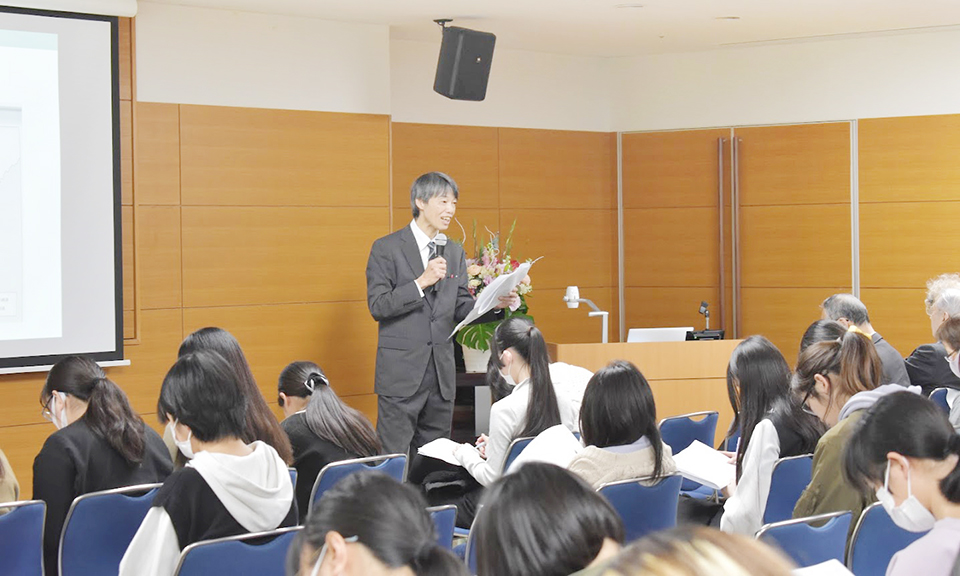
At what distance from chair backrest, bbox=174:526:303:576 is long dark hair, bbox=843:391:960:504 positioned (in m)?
1.28

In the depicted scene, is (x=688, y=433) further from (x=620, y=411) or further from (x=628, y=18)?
(x=628, y=18)

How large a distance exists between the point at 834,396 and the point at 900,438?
1318 millimetres

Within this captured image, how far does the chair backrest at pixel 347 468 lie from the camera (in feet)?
11.4

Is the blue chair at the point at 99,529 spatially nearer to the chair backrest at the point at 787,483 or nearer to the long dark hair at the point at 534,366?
the long dark hair at the point at 534,366

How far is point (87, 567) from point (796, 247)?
643 centimetres

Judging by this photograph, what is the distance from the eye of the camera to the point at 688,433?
473cm

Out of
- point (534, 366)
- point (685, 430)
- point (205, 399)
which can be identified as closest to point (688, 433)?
point (685, 430)

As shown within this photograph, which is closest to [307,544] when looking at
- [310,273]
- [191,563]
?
[191,563]

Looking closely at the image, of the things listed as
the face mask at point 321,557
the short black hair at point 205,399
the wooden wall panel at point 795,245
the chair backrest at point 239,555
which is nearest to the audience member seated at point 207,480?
the short black hair at point 205,399

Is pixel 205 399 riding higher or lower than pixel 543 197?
lower

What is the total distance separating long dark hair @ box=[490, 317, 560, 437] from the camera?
13.4ft

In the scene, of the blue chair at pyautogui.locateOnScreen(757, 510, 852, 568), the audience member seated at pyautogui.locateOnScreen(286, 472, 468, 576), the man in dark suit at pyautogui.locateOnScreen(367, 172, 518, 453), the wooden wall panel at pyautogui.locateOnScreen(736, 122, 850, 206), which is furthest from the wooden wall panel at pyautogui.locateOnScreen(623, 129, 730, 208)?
the audience member seated at pyautogui.locateOnScreen(286, 472, 468, 576)

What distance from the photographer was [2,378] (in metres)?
5.68

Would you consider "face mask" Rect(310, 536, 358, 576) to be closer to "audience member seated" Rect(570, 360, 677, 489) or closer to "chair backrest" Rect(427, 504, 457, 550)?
"chair backrest" Rect(427, 504, 457, 550)
